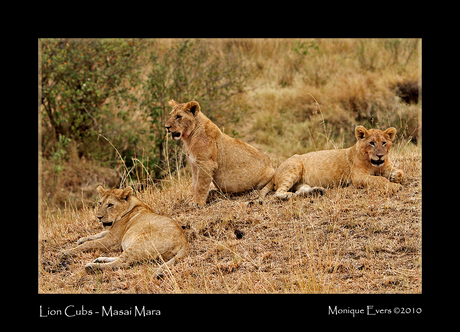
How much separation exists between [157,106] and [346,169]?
23.2ft

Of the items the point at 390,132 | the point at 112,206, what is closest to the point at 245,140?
the point at 390,132

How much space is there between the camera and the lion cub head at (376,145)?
785 centimetres

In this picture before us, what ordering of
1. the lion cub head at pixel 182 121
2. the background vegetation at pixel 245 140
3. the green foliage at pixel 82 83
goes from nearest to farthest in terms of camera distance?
the background vegetation at pixel 245 140
the lion cub head at pixel 182 121
the green foliage at pixel 82 83

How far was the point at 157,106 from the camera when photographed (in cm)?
1405

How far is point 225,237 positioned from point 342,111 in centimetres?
1011

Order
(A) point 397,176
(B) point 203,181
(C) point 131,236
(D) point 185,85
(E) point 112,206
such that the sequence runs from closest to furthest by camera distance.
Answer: (C) point 131,236
(E) point 112,206
(A) point 397,176
(B) point 203,181
(D) point 185,85

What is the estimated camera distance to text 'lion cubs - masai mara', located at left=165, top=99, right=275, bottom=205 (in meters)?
8.34

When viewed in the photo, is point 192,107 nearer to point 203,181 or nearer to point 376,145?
point 203,181

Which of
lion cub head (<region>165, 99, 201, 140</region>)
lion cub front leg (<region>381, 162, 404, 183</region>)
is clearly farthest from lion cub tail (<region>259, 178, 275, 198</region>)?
lion cub front leg (<region>381, 162, 404, 183</region>)

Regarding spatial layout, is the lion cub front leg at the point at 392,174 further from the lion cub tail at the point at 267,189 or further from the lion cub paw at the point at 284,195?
the lion cub tail at the point at 267,189

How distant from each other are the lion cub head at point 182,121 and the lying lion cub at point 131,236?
1276 millimetres

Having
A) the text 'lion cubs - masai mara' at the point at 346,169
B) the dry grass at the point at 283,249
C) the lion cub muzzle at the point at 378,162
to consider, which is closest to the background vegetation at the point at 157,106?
the text 'lion cubs - masai mara' at the point at 346,169

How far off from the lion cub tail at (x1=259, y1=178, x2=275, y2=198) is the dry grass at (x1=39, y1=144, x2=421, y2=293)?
23cm

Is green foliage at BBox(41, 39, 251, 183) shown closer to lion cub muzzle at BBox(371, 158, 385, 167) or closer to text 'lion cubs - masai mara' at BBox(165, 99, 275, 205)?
text 'lion cubs - masai mara' at BBox(165, 99, 275, 205)
